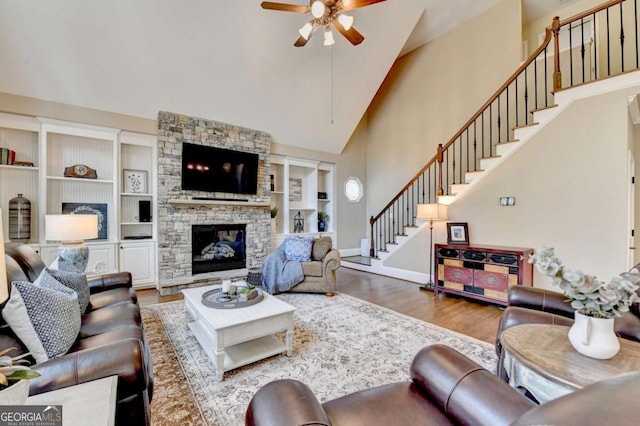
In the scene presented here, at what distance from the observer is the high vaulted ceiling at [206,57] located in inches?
139

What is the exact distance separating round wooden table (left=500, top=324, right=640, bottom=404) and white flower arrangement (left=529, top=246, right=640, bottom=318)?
215 millimetres

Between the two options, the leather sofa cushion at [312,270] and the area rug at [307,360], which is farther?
the leather sofa cushion at [312,270]

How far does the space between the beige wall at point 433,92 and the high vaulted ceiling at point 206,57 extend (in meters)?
0.39

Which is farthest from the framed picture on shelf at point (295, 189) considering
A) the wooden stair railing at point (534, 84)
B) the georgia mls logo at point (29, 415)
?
the georgia mls logo at point (29, 415)

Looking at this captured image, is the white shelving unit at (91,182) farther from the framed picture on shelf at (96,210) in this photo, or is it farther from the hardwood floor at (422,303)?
the hardwood floor at (422,303)

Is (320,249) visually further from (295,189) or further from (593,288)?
(593,288)

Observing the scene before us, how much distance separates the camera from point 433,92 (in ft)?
20.7

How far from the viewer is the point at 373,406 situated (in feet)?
3.71

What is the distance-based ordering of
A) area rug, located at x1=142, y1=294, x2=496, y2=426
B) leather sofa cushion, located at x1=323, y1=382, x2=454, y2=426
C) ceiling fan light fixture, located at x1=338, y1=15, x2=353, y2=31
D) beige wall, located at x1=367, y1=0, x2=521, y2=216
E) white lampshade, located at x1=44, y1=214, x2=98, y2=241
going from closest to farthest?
leather sofa cushion, located at x1=323, y1=382, x2=454, y2=426, area rug, located at x1=142, y1=294, x2=496, y2=426, white lampshade, located at x1=44, y1=214, x2=98, y2=241, ceiling fan light fixture, located at x1=338, y1=15, x2=353, y2=31, beige wall, located at x1=367, y1=0, x2=521, y2=216

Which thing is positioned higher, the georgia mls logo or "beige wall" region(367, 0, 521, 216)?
"beige wall" region(367, 0, 521, 216)

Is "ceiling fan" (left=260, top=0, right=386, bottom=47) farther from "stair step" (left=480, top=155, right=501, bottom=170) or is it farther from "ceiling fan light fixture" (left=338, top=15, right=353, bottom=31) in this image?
"stair step" (left=480, top=155, right=501, bottom=170)

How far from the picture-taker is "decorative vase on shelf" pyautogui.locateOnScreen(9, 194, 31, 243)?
3.77m

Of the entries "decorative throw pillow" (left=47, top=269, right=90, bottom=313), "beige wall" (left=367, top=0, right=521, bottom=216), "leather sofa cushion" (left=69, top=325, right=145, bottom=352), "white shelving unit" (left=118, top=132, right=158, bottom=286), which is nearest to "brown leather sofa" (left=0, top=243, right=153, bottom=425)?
"leather sofa cushion" (left=69, top=325, right=145, bottom=352)

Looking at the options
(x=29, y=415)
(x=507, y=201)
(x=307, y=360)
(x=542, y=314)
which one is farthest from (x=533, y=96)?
(x=29, y=415)
